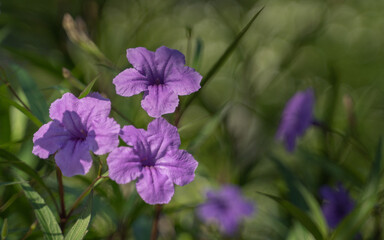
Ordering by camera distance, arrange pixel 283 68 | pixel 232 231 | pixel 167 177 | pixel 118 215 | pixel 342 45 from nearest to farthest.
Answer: pixel 167 177, pixel 118 215, pixel 232 231, pixel 283 68, pixel 342 45

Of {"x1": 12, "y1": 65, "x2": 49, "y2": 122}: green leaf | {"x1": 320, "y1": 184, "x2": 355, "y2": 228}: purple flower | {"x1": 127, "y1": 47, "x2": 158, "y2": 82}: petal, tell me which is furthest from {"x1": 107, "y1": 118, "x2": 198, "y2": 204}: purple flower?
{"x1": 320, "y1": 184, "x2": 355, "y2": 228}: purple flower

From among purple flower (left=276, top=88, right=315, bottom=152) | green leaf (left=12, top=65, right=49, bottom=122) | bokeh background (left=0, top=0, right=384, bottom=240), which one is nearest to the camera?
green leaf (left=12, top=65, right=49, bottom=122)

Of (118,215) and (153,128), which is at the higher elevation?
(153,128)

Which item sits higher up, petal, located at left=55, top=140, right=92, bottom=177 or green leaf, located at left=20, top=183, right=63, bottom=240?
petal, located at left=55, top=140, right=92, bottom=177

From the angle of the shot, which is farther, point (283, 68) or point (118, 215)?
point (283, 68)

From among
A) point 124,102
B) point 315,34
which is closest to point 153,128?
point 124,102

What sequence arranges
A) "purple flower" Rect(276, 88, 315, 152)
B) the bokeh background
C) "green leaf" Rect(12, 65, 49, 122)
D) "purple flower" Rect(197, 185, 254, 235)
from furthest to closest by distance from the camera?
1. "purple flower" Rect(197, 185, 254, 235)
2. "purple flower" Rect(276, 88, 315, 152)
3. the bokeh background
4. "green leaf" Rect(12, 65, 49, 122)

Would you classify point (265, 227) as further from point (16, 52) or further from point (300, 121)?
point (16, 52)

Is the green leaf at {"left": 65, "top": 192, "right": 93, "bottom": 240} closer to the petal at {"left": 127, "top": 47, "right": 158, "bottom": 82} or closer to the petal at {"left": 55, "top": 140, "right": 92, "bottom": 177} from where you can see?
the petal at {"left": 55, "top": 140, "right": 92, "bottom": 177}
